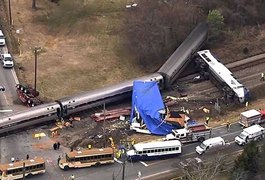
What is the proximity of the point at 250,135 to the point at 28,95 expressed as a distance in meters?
20.5

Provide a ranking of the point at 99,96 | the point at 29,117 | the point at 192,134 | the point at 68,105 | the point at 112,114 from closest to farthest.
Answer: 1. the point at 192,134
2. the point at 29,117
3. the point at 68,105
4. the point at 112,114
5. the point at 99,96

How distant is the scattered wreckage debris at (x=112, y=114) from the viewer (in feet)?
192

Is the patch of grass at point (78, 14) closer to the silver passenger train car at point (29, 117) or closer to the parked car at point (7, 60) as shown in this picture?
the parked car at point (7, 60)

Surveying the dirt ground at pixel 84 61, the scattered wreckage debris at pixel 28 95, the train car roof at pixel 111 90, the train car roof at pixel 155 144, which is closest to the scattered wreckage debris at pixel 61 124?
the dirt ground at pixel 84 61

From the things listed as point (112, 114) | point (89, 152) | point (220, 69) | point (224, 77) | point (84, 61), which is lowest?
point (89, 152)

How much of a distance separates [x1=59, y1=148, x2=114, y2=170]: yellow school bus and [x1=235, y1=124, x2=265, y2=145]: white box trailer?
11.1m

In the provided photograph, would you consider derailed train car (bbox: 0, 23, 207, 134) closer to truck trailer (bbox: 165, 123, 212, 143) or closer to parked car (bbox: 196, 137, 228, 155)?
truck trailer (bbox: 165, 123, 212, 143)

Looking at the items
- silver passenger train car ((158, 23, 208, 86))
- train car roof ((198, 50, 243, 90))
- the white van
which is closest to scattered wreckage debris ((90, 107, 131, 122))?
silver passenger train car ((158, 23, 208, 86))

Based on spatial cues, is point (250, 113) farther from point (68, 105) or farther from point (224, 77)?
point (68, 105)

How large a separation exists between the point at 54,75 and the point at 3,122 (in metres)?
12.0

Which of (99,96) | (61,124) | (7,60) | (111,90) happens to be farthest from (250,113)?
(7,60)

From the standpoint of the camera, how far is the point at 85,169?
2025 inches

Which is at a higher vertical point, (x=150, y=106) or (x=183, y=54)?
(x=183, y=54)

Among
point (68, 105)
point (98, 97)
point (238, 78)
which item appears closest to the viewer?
point (68, 105)
